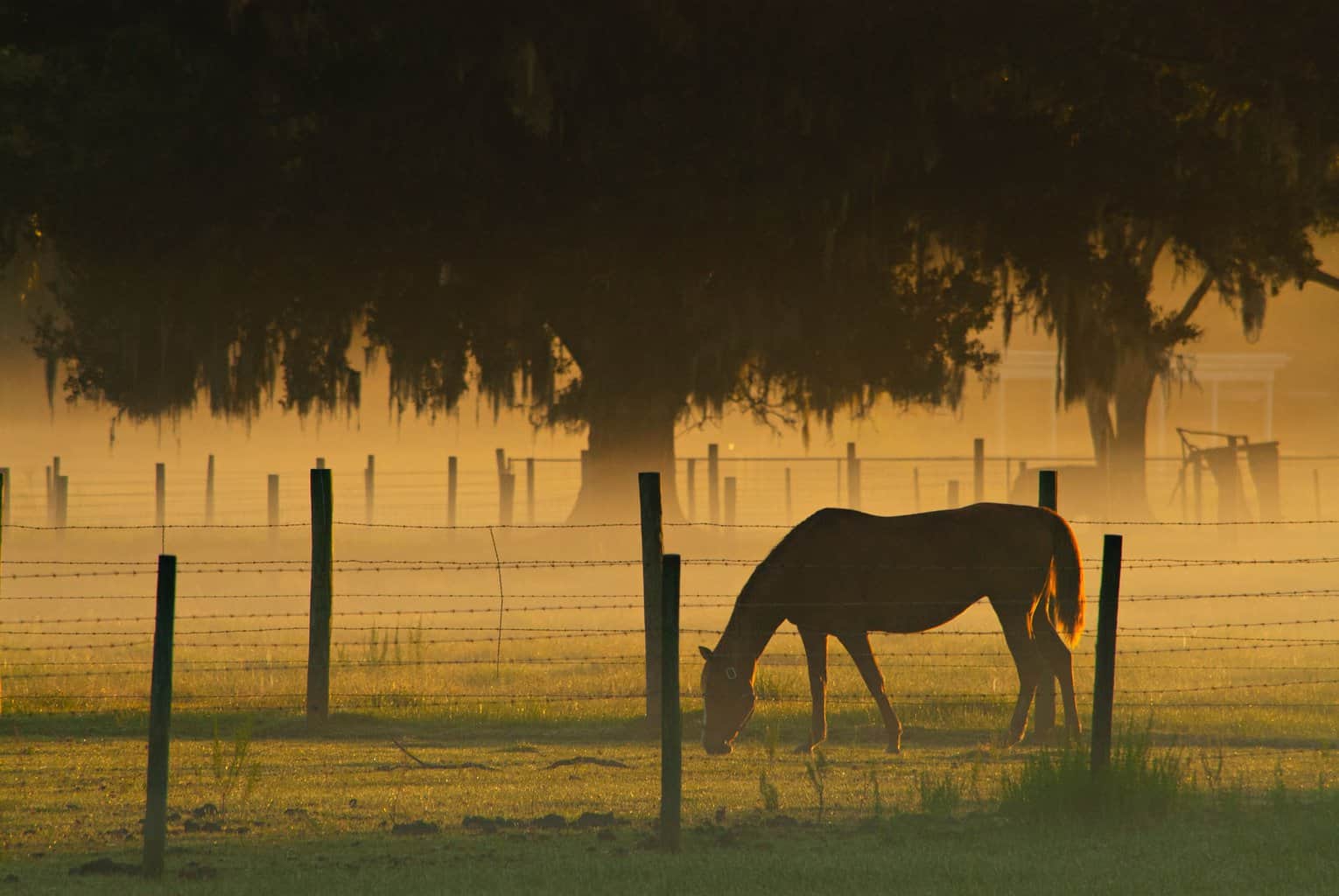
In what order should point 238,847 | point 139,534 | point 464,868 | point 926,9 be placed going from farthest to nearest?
point 139,534 → point 926,9 → point 238,847 → point 464,868

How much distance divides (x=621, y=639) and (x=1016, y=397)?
71.6 m

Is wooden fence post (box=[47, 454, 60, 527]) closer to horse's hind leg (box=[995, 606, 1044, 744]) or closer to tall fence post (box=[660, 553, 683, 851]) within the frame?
horse's hind leg (box=[995, 606, 1044, 744])

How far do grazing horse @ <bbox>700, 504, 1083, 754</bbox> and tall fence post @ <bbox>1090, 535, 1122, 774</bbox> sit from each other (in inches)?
95.2

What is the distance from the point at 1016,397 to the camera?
88688 mm

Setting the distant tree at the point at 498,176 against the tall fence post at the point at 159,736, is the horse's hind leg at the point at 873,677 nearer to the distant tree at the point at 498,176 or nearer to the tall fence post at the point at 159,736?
the tall fence post at the point at 159,736

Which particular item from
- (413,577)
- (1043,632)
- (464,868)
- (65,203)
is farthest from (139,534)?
(464,868)

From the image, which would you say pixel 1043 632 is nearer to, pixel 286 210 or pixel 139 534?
pixel 286 210

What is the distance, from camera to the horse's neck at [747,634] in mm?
11203

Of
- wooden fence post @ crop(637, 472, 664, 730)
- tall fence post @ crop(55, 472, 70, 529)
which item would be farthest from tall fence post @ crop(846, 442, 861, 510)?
wooden fence post @ crop(637, 472, 664, 730)

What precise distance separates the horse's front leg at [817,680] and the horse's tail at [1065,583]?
1.53m

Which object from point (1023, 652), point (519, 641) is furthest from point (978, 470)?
point (1023, 652)

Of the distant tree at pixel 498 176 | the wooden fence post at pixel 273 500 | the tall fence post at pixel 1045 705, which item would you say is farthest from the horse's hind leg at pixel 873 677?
the wooden fence post at pixel 273 500

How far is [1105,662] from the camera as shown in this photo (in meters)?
8.71

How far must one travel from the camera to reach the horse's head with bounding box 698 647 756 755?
1099 centimetres
